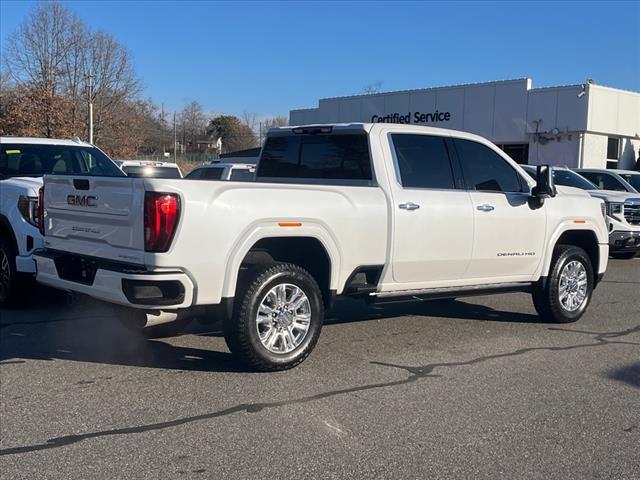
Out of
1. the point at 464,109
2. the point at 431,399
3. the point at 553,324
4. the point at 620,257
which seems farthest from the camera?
the point at 464,109

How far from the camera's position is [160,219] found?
16.6 ft

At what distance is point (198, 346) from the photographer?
676 centimetres

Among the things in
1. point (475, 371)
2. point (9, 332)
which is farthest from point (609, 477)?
point (9, 332)

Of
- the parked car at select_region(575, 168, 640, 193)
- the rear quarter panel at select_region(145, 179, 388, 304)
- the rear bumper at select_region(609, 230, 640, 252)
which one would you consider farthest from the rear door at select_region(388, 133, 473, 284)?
the parked car at select_region(575, 168, 640, 193)

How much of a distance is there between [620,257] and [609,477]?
12.9 m

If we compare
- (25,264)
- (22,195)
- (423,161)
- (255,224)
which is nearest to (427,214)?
(423,161)

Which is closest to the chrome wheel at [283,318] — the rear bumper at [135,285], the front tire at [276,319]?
the front tire at [276,319]

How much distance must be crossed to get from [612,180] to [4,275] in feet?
43.6

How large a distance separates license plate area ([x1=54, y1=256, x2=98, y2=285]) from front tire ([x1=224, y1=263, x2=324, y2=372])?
1.16 meters

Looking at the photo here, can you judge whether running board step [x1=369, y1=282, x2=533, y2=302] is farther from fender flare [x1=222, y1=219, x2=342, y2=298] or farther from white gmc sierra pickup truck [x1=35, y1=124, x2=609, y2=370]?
fender flare [x1=222, y1=219, x2=342, y2=298]

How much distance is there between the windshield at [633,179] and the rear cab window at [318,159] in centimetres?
1181

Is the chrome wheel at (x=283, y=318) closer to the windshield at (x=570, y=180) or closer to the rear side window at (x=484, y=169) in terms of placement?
the rear side window at (x=484, y=169)

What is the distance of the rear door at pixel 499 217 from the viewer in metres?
7.24

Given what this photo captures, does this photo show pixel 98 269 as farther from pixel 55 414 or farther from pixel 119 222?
pixel 55 414
